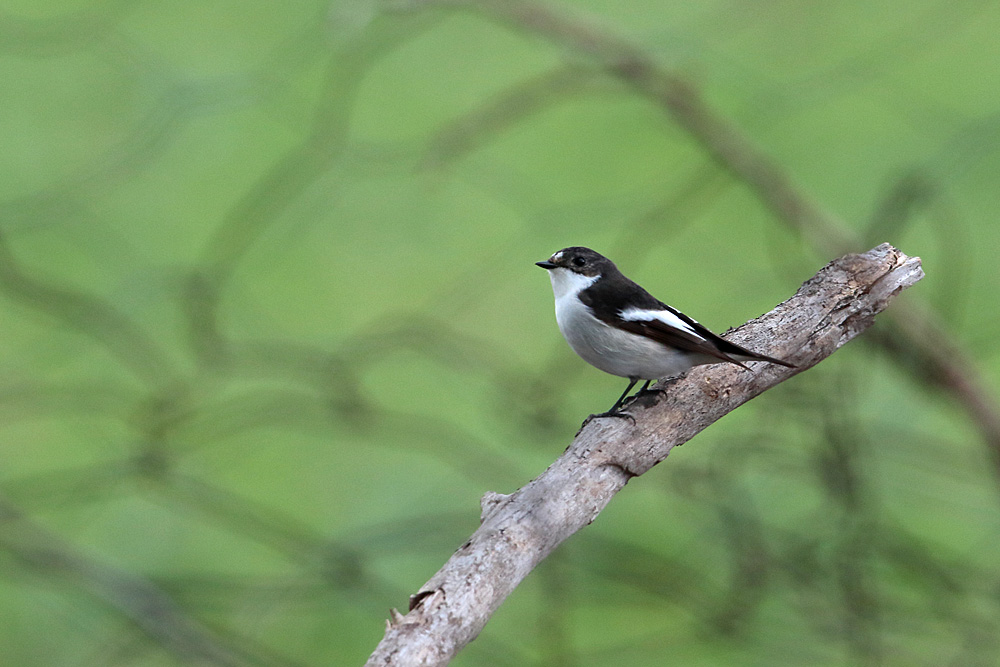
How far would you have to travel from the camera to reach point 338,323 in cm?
301

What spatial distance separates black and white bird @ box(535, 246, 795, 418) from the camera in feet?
3.82

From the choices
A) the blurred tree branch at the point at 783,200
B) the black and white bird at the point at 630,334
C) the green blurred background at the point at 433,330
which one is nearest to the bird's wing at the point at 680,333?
the black and white bird at the point at 630,334

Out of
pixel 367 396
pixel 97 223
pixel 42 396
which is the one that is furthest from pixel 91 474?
pixel 97 223

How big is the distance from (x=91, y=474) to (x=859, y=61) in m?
3.11

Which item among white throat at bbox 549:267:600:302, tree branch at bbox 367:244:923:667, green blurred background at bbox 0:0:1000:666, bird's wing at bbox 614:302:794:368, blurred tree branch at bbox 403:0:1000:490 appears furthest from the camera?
green blurred background at bbox 0:0:1000:666

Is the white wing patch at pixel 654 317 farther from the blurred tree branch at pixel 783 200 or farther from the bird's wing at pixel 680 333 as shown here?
the blurred tree branch at pixel 783 200

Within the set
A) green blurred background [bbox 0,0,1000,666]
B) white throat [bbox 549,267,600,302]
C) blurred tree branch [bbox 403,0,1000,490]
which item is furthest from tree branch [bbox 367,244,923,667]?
blurred tree branch [bbox 403,0,1000,490]

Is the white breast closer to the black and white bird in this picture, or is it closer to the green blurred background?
the black and white bird

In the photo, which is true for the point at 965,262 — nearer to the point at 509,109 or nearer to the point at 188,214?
the point at 509,109

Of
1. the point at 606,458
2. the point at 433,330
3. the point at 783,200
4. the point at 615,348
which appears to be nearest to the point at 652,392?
the point at 615,348

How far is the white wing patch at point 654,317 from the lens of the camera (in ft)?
4.00

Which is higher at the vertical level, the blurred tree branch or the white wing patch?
the blurred tree branch

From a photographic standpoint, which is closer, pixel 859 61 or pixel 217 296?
pixel 217 296

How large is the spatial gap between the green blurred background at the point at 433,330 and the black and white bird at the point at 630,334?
0.50 m
